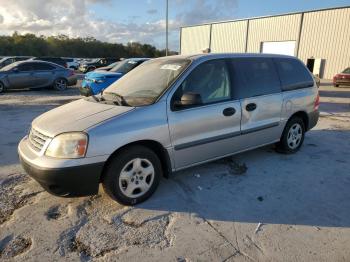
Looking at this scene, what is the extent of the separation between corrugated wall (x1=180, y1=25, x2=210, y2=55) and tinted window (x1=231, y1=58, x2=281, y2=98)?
35.7 metres

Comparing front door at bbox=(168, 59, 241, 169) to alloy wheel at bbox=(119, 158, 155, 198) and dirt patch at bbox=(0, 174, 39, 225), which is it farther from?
dirt patch at bbox=(0, 174, 39, 225)

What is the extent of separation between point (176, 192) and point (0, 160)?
120 inches

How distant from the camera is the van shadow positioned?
3676 millimetres

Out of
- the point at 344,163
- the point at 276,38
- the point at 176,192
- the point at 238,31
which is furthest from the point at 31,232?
the point at 238,31

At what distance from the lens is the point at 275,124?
529 centimetres

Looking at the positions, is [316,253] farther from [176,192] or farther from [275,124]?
→ [275,124]

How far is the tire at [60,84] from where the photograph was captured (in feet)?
51.2

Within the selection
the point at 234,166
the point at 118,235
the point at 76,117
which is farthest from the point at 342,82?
the point at 118,235

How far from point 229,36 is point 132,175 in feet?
119

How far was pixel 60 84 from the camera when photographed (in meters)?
15.7

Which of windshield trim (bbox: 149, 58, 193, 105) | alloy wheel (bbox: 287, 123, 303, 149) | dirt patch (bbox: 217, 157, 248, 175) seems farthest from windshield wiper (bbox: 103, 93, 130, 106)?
alloy wheel (bbox: 287, 123, 303, 149)

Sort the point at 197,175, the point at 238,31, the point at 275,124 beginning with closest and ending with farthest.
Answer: the point at 197,175, the point at 275,124, the point at 238,31

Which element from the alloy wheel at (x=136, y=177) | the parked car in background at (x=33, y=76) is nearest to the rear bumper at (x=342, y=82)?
the parked car in background at (x=33, y=76)

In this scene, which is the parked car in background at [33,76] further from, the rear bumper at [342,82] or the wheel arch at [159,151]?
the rear bumper at [342,82]
